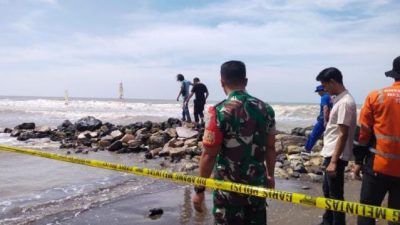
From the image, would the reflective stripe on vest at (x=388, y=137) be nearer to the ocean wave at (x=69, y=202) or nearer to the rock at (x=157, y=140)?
the ocean wave at (x=69, y=202)

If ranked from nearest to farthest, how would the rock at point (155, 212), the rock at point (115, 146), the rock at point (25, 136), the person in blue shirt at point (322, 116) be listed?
the rock at point (155, 212)
the person in blue shirt at point (322, 116)
the rock at point (115, 146)
the rock at point (25, 136)

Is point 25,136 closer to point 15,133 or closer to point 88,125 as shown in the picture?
point 15,133

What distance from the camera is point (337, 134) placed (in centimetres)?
450

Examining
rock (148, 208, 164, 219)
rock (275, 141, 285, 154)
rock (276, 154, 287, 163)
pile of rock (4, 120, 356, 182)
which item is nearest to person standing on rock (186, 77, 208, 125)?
pile of rock (4, 120, 356, 182)

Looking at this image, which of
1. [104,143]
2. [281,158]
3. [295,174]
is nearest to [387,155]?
[295,174]

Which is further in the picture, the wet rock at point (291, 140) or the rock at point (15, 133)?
the rock at point (15, 133)

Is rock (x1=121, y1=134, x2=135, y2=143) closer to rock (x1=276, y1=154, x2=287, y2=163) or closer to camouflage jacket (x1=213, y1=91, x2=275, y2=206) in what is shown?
rock (x1=276, y1=154, x2=287, y2=163)

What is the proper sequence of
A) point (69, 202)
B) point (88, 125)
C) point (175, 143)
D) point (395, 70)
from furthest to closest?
point (88, 125)
point (175, 143)
point (69, 202)
point (395, 70)

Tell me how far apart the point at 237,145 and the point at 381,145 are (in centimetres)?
135

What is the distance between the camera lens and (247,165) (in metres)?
3.19

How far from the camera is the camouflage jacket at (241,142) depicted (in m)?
3.12

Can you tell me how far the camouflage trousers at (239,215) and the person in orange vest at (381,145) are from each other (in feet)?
3.76

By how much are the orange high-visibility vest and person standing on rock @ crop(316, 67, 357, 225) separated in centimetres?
60

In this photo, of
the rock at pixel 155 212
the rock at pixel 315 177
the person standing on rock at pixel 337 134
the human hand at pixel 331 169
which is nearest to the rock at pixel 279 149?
the rock at pixel 315 177
